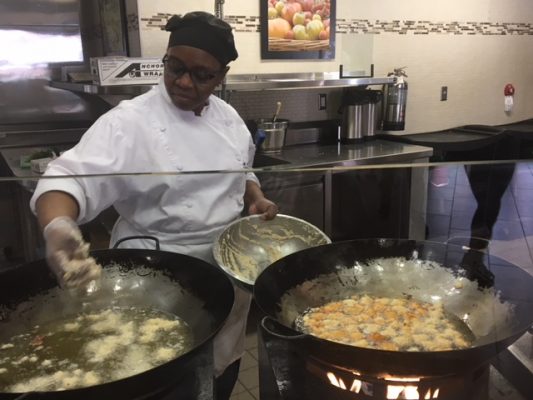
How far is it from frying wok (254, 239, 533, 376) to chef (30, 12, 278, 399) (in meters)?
0.13

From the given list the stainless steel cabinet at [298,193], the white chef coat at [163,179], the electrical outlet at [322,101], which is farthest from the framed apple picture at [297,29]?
the stainless steel cabinet at [298,193]

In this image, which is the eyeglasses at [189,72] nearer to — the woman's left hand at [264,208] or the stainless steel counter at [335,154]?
the woman's left hand at [264,208]

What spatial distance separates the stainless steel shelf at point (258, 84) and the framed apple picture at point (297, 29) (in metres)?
0.17

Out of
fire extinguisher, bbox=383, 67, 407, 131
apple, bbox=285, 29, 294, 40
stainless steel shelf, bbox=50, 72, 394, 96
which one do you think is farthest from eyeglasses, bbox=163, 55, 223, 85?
fire extinguisher, bbox=383, 67, 407, 131

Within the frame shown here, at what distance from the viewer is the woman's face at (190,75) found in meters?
1.45

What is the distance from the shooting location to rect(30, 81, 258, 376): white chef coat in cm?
132

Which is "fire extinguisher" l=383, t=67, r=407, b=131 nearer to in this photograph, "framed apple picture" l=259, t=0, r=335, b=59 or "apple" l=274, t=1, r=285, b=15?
"framed apple picture" l=259, t=0, r=335, b=59

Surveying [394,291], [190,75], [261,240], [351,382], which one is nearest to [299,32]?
[190,75]

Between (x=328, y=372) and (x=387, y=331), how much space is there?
21 centimetres

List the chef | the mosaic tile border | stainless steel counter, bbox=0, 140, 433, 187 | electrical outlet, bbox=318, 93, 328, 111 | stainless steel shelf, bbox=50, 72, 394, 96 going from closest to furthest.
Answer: the chef < stainless steel shelf, bbox=50, 72, 394, 96 < stainless steel counter, bbox=0, 140, 433, 187 < the mosaic tile border < electrical outlet, bbox=318, 93, 328, 111

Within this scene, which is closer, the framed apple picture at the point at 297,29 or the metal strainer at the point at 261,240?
the metal strainer at the point at 261,240

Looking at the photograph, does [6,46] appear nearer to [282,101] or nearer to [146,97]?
[282,101]

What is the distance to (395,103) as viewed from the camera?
4.00 meters

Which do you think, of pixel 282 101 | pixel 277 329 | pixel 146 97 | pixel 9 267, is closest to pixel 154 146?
pixel 146 97
